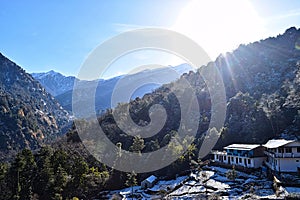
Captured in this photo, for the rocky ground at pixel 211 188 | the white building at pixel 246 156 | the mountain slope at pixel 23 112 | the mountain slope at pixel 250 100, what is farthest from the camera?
the mountain slope at pixel 23 112

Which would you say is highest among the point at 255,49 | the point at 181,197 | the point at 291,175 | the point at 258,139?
the point at 255,49

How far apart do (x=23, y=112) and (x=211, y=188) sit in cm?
10147

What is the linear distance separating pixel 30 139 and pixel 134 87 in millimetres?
41679

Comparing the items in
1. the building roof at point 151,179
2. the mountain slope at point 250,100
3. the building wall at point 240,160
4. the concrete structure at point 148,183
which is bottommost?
the concrete structure at point 148,183

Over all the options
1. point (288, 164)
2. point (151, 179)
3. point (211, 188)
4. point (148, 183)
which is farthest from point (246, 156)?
point (148, 183)

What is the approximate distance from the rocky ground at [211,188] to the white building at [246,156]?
4.86ft

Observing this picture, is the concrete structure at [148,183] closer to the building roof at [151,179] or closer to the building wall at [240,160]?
the building roof at [151,179]

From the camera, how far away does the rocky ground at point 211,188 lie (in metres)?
24.4

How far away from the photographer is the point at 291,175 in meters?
26.8

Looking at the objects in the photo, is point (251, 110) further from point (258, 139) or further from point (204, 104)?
point (204, 104)

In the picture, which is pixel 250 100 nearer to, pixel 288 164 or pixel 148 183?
pixel 288 164

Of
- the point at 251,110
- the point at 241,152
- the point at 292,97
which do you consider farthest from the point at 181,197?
the point at 292,97

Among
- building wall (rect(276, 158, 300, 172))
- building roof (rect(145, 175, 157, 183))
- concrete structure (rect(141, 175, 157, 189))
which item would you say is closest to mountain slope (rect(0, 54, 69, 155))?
building roof (rect(145, 175, 157, 183))

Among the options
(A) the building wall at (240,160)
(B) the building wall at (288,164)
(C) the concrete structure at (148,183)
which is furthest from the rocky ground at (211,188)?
(B) the building wall at (288,164)
